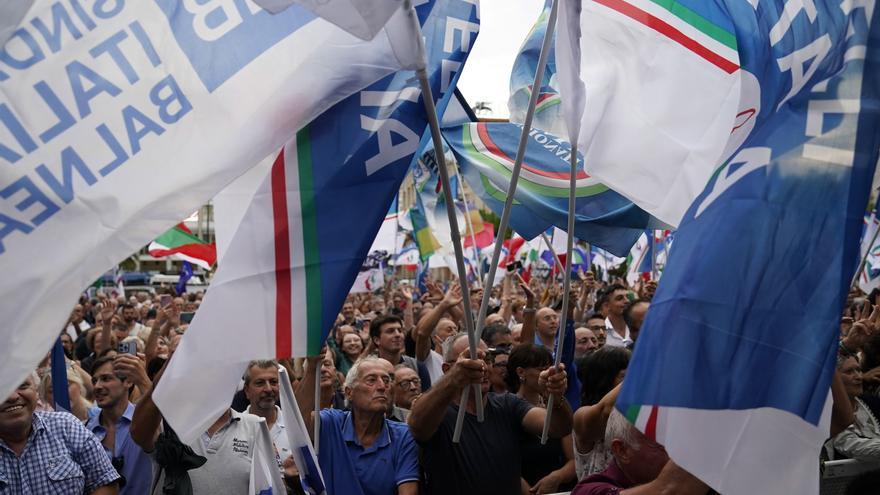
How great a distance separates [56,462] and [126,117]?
5.82ft

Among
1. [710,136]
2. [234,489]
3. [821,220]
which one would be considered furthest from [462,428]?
[821,220]

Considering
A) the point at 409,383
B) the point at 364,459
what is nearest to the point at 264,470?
the point at 364,459

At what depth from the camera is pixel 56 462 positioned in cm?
433

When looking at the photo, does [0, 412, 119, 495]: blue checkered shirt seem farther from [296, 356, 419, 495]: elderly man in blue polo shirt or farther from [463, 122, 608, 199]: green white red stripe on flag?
[463, 122, 608, 199]: green white red stripe on flag

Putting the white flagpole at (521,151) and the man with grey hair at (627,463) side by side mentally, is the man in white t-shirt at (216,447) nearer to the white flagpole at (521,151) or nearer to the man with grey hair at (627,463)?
the white flagpole at (521,151)

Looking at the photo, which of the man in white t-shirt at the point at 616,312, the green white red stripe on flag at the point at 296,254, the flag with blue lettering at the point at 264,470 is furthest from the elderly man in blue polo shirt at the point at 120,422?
the man in white t-shirt at the point at 616,312

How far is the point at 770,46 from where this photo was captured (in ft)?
13.0

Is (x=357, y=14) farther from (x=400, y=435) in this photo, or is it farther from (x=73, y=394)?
(x=73, y=394)

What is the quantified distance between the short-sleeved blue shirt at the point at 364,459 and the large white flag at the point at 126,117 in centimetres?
177

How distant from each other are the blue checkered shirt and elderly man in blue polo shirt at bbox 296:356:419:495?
996 millimetres

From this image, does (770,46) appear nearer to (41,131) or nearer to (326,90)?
(326,90)

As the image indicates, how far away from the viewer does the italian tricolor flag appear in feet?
49.7

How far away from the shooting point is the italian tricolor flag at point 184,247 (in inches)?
596

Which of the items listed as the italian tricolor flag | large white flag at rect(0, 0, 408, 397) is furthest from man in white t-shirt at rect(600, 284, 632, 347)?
the italian tricolor flag
